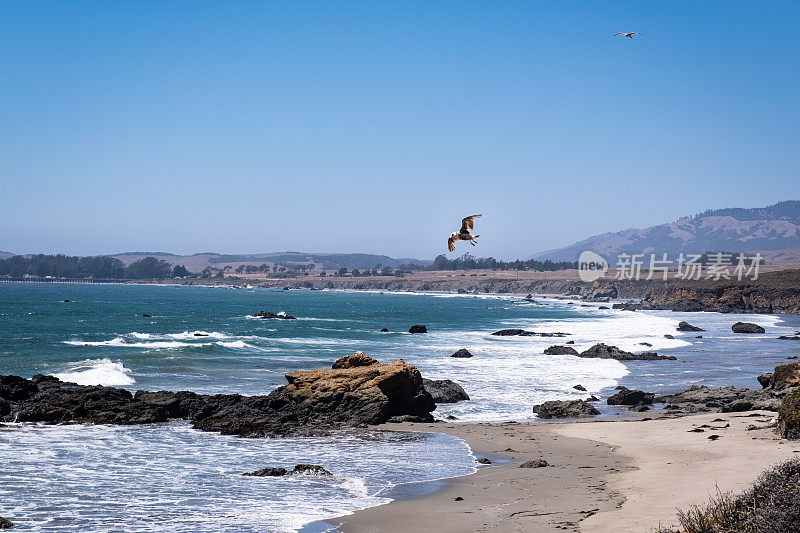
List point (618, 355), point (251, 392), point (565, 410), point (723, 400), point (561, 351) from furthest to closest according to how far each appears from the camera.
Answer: point (561, 351), point (618, 355), point (251, 392), point (723, 400), point (565, 410)

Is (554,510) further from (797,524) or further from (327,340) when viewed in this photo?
(327,340)

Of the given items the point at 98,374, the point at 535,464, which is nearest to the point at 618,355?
the point at 98,374

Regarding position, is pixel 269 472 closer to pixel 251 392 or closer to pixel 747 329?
pixel 251 392

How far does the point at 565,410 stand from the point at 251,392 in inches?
446

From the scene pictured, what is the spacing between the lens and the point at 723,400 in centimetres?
2559

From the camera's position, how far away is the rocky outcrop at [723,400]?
2288cm

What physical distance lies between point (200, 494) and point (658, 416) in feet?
49.3

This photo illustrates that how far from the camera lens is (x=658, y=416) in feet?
77.8

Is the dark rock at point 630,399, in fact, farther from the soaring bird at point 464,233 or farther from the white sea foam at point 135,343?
the white sea foam at point 135,343

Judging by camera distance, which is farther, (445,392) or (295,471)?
(445,392)

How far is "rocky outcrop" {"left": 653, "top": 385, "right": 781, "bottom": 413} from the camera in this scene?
22875 millimetres

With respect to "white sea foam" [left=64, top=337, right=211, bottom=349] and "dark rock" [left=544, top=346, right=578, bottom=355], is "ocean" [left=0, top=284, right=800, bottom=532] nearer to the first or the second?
"white sea foam" [left=64, top=337, right=211, bottom=349]

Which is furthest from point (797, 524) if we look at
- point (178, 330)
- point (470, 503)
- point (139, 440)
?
point (178, 330)

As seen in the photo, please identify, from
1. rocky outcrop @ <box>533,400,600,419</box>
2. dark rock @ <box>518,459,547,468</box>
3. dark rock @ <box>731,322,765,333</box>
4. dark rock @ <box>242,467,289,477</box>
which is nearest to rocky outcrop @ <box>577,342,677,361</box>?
rocky outcrop @ <box>533,400,600,419</box>
